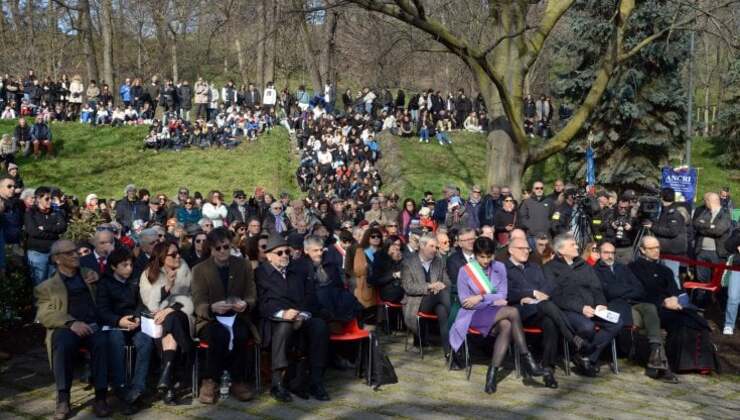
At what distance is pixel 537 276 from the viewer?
31.8 ft

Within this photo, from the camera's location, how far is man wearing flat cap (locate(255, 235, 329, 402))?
8117mm

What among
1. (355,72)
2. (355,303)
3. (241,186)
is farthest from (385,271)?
(355,72)

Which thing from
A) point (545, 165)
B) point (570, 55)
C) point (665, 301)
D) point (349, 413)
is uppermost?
point (570, 55)

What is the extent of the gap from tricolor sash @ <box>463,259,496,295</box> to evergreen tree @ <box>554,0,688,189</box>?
19183mm

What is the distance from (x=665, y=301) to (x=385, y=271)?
10.7 ft

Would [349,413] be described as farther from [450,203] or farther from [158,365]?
[450,203]

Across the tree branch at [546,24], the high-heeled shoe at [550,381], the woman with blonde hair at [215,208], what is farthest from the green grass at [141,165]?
the high-heeled shoe at [550,381]

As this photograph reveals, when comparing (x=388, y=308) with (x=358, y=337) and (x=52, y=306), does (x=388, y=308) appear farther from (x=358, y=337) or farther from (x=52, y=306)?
(x=52, y=306)

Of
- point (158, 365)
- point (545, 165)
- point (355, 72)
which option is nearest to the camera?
point (158, 365)

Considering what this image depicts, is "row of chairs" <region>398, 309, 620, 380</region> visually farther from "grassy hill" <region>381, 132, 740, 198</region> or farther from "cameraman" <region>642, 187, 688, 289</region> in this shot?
"grassy hill" <region>381, 132, 740, 198</region>

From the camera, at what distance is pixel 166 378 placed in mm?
7816

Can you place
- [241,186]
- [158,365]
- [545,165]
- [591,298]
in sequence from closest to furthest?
[158,365]
[591,298]
[241,186]
[545,165]

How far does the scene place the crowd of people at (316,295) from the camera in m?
7.90

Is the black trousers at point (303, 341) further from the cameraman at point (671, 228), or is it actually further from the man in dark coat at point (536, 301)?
the cameraman at point (671, 228)
